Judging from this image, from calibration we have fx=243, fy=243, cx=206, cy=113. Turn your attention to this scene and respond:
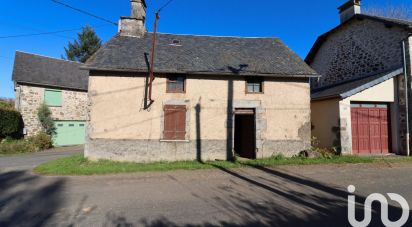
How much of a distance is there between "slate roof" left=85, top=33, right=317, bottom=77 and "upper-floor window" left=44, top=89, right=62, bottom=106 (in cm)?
1029

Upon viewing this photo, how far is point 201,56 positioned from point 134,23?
4355mm

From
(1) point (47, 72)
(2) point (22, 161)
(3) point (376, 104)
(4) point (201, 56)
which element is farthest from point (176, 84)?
(1) point (47, 72)

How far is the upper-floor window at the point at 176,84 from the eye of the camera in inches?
432

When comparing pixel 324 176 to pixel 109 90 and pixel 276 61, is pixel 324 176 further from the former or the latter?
pixel 109 90

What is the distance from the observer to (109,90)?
10.5 m

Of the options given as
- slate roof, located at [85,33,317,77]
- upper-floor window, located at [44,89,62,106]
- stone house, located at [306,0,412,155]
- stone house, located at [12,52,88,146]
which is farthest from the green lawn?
upper-floor window, located at [44,89,62,106]

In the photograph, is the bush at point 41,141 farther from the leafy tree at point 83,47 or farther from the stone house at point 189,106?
the leafy tree at point 83,47

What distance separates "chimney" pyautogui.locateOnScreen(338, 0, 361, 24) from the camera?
52.4ft

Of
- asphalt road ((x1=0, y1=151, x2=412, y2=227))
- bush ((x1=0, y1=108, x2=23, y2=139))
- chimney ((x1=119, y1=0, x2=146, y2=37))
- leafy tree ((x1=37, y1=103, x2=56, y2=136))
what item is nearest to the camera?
asphalt road ((x1=0, y1=151, x2=412, y2=227))

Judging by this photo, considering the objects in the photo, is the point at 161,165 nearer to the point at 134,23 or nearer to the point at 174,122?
the point at 174,122

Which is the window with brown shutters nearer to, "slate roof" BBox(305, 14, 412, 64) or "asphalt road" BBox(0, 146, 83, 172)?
"asphalt road" BBox(0, 146, 83, 172)

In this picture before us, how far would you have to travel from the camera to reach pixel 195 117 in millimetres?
10789

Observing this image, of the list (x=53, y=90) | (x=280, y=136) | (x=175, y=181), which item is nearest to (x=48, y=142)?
(x=53, y=90)

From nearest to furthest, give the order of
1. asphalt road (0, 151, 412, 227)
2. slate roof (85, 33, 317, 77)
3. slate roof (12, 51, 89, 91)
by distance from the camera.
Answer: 1. asphalt road (0, 151, 412, 227)
2. slate roof (85, 33, 317, 77)
3. slate roof (12, 51, 89, 91)
